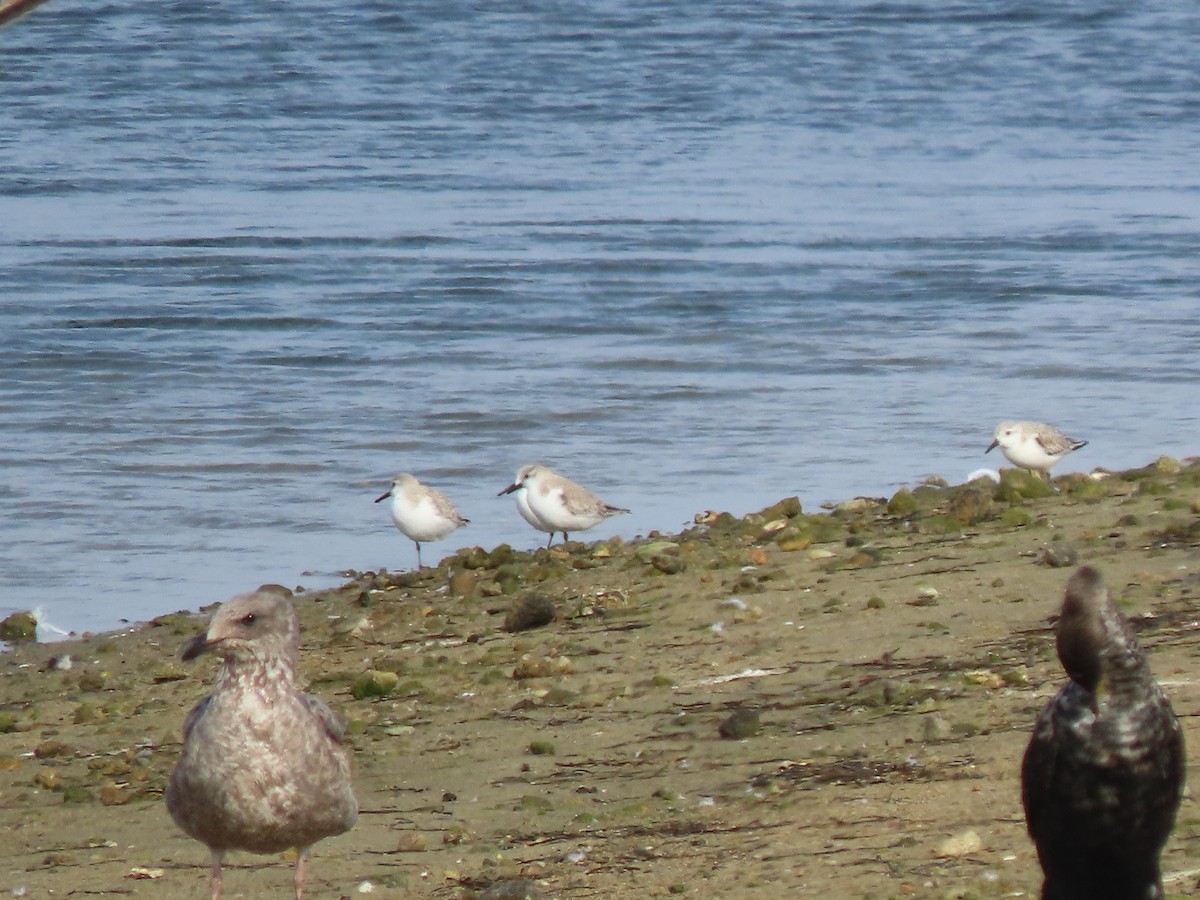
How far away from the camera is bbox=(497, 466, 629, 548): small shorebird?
1014 cm

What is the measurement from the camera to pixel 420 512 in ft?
33.4

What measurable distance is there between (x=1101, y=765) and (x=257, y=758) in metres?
2.28

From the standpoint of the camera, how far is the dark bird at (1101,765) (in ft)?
12.6

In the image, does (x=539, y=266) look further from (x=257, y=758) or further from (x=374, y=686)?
(x=257, y=758)

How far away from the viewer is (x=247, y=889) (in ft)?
18.9

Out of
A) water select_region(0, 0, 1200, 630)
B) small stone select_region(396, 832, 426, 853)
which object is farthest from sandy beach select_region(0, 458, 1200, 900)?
water select_region(0, 0, 1200, 630)

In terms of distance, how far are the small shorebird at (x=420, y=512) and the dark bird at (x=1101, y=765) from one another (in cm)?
627

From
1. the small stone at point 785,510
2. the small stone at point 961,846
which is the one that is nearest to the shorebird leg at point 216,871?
the small stone at point 961,846

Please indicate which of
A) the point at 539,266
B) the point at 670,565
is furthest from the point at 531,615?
the point at 539,266

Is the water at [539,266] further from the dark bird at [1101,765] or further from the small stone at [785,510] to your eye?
the dark bird at [1101,765]

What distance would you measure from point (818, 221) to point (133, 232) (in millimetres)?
7046

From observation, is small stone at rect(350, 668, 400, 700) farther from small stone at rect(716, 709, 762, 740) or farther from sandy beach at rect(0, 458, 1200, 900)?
small stone at rect(716, 709, 762, 740)

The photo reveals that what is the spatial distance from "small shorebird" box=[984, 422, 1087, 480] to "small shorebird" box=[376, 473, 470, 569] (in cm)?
302

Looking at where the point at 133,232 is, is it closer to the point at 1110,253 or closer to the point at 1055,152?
the point at 1110,253
